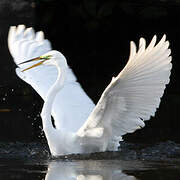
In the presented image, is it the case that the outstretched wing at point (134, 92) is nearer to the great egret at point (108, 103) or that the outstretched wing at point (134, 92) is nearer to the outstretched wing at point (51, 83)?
the great egret at point (108, 103)

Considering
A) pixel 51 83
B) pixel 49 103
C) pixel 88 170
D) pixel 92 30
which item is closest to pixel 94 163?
pixel 88 170

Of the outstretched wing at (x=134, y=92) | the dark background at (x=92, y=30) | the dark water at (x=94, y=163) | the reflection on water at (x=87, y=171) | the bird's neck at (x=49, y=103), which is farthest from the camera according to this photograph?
the dark background at (x=92, y=30)

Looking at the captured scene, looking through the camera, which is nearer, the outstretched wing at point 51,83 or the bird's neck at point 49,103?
the bird's neck at point 49,103

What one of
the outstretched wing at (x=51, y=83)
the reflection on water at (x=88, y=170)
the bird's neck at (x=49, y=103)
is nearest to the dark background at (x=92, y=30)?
the outstretched wing at (x=51, y=83)

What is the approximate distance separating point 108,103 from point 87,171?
103 centimetres

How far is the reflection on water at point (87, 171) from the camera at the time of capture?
20.3 ft

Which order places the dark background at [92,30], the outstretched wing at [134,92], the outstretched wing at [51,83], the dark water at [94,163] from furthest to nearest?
the dark background at [92,30] < the outstretched wing at [51,83] < the outstretched wing at [134,92] < the dark water at [94,163]

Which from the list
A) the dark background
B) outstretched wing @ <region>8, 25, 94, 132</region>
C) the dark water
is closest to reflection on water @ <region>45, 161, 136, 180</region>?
the dark water

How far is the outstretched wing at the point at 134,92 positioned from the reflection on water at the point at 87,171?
56 centimetres

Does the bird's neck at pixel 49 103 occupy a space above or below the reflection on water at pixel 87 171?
above

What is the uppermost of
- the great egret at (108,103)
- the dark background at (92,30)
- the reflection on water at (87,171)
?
the dark background at (92,30)

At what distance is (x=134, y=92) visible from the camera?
7.39m

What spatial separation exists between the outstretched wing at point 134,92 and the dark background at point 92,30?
17.9 feet

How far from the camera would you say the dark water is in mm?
6293
